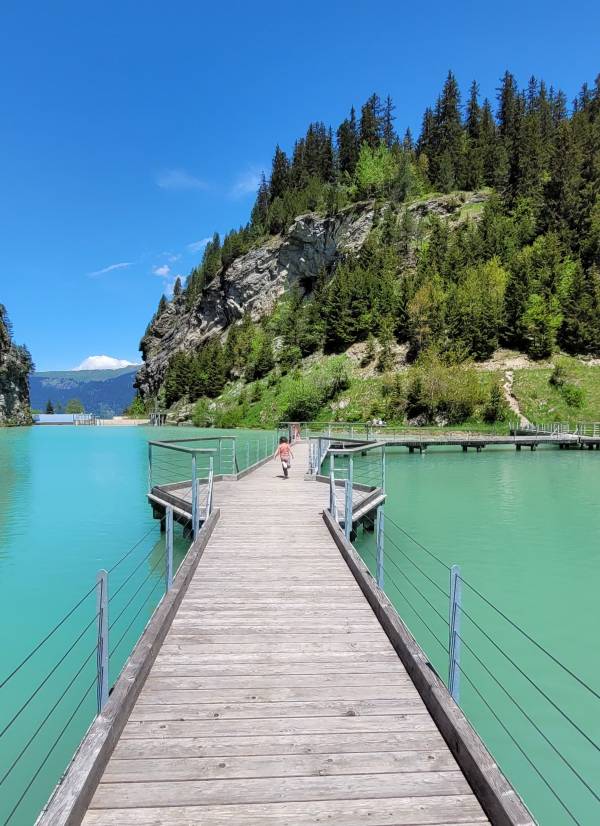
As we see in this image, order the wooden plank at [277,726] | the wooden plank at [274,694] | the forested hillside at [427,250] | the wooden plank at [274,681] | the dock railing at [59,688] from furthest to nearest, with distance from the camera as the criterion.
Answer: the forested hillside at [427,250]
the dock railing at [59,688]
the wooden plank at [274,681]
the wooden plank at [274,694]
the wooden plank at [277,726]

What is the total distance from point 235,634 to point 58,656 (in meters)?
3.81

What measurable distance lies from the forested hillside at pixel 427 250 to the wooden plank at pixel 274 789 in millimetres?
51053

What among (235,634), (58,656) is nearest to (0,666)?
(58,656)

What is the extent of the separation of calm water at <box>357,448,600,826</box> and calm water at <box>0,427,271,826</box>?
4123 millimetres

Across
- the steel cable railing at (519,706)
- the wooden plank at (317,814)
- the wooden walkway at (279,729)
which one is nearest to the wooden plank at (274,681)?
the wooden walkway at (279,729)

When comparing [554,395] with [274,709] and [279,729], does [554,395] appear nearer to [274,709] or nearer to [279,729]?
[274,709]

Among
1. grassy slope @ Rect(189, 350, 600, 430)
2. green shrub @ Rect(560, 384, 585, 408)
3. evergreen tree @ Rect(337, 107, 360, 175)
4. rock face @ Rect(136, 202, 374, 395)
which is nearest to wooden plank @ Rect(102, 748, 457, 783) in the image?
grassy slope @ Rect(189, 350, 600, 430)

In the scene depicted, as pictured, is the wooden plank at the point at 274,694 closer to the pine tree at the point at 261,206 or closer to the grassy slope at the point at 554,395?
the grassy slope at the point at 554,395

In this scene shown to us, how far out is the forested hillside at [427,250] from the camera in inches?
→ 2101

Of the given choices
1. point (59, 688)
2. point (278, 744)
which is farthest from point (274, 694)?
point (59, 688)

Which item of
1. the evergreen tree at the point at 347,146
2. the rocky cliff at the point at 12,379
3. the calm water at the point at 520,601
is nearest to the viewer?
the calm water at the point at 520,601

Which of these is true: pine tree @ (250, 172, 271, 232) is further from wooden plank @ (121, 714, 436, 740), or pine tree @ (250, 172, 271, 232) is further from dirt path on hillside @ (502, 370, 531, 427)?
wooden plank @ (121, 714, 436, 740)

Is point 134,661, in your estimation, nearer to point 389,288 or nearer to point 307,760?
point 307,760

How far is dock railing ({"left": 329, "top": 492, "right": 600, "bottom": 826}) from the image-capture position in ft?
13.8
